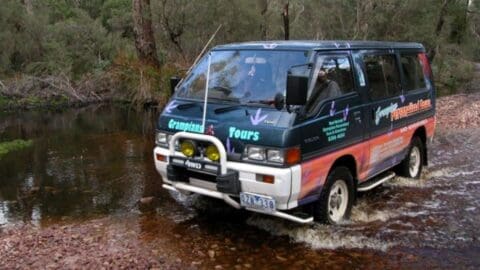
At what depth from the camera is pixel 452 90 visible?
30141mm

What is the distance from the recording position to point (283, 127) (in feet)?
18.4

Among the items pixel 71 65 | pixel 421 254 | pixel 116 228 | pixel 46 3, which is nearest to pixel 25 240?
pixel 116 228

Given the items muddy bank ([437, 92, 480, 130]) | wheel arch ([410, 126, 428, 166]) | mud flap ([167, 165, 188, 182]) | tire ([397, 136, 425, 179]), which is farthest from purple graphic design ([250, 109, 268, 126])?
muddy bank ([437, 92, 480, 130])

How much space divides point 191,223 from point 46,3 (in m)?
34.1

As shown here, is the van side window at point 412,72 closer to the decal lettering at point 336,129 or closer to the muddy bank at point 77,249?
the decal lettering at point 336,129

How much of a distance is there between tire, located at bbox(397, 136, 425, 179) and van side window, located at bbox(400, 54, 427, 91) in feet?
3.02

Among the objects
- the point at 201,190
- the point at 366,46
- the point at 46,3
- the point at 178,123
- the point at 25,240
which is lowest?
the point at 25,240

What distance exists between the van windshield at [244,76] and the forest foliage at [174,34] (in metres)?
12.9

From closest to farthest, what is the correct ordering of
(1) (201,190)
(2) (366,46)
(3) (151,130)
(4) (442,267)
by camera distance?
(4) (442,267) < (1) (201,190) < (2) (366,46) < (3) (151,130)

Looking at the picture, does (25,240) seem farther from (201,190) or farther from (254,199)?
(254,199)

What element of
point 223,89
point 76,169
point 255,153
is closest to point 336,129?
point 255,153

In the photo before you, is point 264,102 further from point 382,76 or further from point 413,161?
point 413,161

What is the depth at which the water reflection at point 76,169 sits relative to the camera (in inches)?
320

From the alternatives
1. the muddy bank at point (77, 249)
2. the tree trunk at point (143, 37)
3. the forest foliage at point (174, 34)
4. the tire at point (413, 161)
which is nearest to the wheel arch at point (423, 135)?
the tire at point (413, 161)
